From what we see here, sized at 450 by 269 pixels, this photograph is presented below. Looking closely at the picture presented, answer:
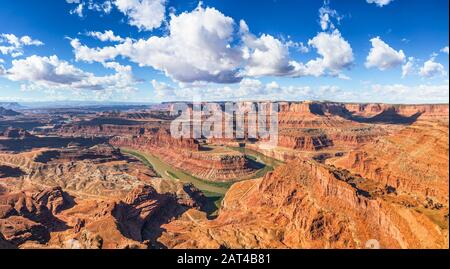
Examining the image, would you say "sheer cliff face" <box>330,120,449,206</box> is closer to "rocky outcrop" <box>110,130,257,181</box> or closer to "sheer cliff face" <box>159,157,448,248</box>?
"sheer cliff face" <box>159,157,448,248</box>

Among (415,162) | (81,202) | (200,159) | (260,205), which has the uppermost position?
(415,162)

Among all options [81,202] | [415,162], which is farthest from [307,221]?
[81,202]

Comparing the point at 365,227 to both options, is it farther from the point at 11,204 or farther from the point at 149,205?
the point at 11,204

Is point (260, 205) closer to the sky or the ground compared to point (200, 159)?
closer to the sky

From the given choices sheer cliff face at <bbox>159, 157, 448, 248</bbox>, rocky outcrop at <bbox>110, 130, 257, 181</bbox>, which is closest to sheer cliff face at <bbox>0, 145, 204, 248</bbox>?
sheer cliff face at <bbox>159, 157, 448, 248</bbox>

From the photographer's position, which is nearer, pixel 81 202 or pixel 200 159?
pixel 81 202

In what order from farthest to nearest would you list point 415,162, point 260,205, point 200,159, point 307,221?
point 200,159
point 415,162
point 260,205
point 307,221

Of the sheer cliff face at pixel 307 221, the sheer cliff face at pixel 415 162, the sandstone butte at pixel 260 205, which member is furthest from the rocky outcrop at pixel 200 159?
the sheer cliff face at pixel 307 221

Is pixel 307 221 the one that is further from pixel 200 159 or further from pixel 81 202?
pixel 200 159

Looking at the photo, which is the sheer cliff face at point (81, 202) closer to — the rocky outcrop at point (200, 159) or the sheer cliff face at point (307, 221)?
the sheer cliff face at point (307, 221)
